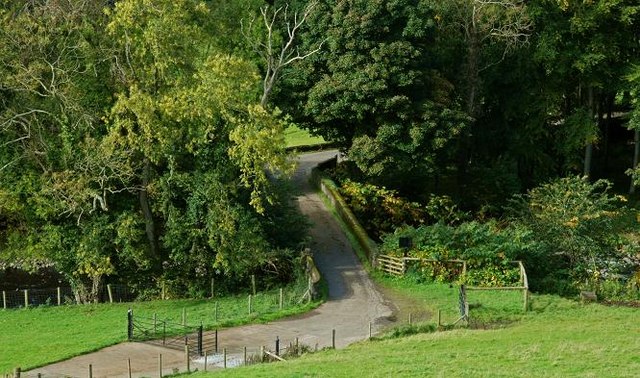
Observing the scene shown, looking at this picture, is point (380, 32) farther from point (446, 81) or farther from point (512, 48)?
point (512, 48)

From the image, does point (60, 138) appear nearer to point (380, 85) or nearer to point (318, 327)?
point (318, 327)

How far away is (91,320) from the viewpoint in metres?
38.9

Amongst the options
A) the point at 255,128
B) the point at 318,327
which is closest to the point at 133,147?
the point at 255,128

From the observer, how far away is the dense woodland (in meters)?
41.4

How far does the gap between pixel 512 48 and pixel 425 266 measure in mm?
17594

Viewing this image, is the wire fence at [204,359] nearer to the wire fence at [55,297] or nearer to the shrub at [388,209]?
the wire fence at [55,297]

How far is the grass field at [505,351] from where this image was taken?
27.6 metres

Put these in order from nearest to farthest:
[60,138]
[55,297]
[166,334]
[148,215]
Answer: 1. [166,334]
2. [60,138]
3. [148,215]
4. [55,297]

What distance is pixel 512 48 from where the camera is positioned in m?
54.1

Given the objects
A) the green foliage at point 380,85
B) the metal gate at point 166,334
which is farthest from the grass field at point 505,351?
the green foliage at point 380,85

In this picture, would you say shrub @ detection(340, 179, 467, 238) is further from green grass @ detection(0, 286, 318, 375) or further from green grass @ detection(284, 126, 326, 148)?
green grass @ detection(284, 126, 326, 148)

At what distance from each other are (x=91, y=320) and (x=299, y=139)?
36.3 meters

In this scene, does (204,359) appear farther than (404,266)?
No

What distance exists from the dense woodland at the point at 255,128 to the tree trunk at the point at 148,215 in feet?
0.34
